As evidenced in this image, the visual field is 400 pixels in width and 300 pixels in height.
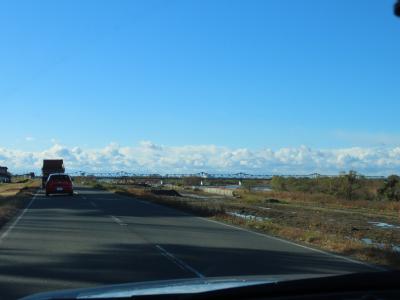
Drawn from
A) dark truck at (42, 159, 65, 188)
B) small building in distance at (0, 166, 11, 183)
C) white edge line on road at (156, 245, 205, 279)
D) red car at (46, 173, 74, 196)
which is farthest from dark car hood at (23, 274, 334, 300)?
small building in distance at (0, 166, 11, 183)

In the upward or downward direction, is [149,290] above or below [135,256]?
above

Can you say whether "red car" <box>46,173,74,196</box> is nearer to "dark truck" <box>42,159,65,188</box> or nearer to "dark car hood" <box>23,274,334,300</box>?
"dark truck" <box>42,159,65,188</box>

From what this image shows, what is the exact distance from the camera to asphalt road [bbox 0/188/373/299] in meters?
10.1

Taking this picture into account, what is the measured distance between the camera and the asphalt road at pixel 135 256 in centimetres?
1012

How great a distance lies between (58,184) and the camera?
46.2 meters

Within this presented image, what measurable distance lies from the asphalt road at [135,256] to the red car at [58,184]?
25.9 metres

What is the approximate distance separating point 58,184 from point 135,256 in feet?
114

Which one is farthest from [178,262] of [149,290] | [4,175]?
[4,175]

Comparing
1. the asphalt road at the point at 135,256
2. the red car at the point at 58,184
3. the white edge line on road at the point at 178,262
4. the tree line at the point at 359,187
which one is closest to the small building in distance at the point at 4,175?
the tree line at the point at 359,187

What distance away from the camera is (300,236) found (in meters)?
18.3

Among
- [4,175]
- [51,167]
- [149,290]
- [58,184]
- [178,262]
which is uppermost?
[51,167]

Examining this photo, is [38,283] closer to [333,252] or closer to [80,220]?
[333,252]

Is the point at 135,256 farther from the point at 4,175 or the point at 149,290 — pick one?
the point at 4,175

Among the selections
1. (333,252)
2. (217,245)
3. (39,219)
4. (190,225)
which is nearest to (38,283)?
(217,245)
